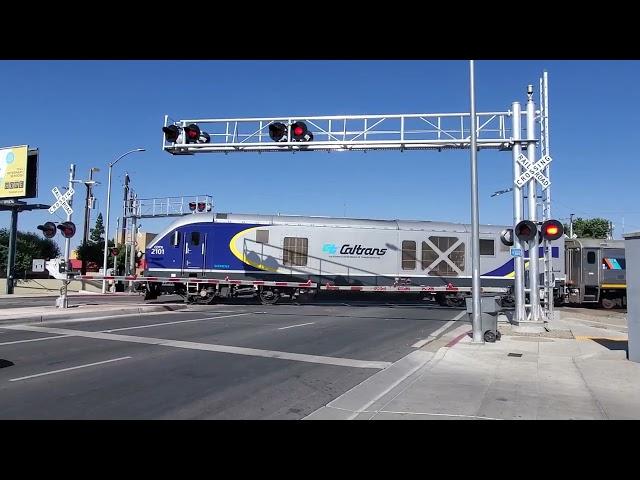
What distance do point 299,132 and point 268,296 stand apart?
11.8 meters

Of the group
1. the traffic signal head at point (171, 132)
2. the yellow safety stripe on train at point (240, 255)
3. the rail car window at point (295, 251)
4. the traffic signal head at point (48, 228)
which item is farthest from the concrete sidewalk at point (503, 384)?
the traffic signal head at point (48, 228)

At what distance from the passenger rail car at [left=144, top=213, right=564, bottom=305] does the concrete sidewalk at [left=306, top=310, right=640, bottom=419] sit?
14228 millimetres

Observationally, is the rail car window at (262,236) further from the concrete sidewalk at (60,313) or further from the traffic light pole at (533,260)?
the traffic light pole at (533,260)

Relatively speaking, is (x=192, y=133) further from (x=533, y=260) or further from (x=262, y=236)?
(x=533, y=260)

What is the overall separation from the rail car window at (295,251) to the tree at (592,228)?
5057 cm

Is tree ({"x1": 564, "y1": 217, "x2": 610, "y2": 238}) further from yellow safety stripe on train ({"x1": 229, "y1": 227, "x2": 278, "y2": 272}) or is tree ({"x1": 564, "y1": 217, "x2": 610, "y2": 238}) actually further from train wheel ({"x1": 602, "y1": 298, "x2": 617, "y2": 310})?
yellow safety stripe on train ({"x1": 229, "y1": 227, "x2": 278, "y2": 272})

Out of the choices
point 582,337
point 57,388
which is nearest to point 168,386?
point 57,388

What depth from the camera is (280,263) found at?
1075 inches

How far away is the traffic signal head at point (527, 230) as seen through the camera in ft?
49.2

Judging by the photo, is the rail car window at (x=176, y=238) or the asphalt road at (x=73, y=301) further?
the rail car window at (x=176, y=238)

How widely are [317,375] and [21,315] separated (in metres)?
12.7

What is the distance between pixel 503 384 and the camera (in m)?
8.54

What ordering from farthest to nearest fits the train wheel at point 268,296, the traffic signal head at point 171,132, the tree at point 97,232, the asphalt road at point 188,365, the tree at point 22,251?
the tree at point 97,232 → the tree at point 22,251 → the train wheel at point 268,296 → the traffic signal head at point 171,132 → the asphalt road at point 188,365

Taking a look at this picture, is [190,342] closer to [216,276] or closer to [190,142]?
[190,142]
